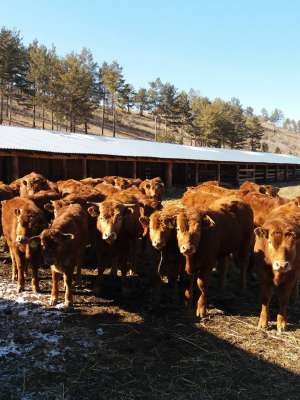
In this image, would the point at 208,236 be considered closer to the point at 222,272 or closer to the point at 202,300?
the point at 202,300

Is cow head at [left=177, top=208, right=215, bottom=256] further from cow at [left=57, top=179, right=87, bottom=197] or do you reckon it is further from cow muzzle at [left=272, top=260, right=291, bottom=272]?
cow at [left=57, top=179, right=87, bottom=197]

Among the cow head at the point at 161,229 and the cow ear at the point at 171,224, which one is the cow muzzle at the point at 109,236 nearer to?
the cow head at the point at 161,229

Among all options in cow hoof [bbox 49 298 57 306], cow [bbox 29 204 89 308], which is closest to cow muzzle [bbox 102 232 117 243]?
cow [bbox 29 204 89 308]

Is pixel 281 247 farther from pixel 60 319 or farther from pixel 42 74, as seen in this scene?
pixel 42 74

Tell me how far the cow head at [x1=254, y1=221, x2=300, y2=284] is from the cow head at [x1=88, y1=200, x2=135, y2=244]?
8.49 feet

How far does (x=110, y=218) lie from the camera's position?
24.9 ft

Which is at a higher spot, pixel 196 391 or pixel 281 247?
pixel 281 247

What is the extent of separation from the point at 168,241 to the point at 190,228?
2.33ft

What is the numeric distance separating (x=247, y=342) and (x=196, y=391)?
149cm

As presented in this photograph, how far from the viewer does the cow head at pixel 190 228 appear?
21.3ft

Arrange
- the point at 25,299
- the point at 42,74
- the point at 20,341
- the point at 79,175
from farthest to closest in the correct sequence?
the point at 42,74 < the point at 79,175 < the point at 25,299 < the point at 20,341

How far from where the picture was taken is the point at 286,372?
16.6ft

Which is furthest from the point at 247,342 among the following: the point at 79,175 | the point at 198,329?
the point at 79,175

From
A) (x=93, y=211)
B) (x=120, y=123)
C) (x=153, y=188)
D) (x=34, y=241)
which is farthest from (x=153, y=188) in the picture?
(x=120, y=123)
